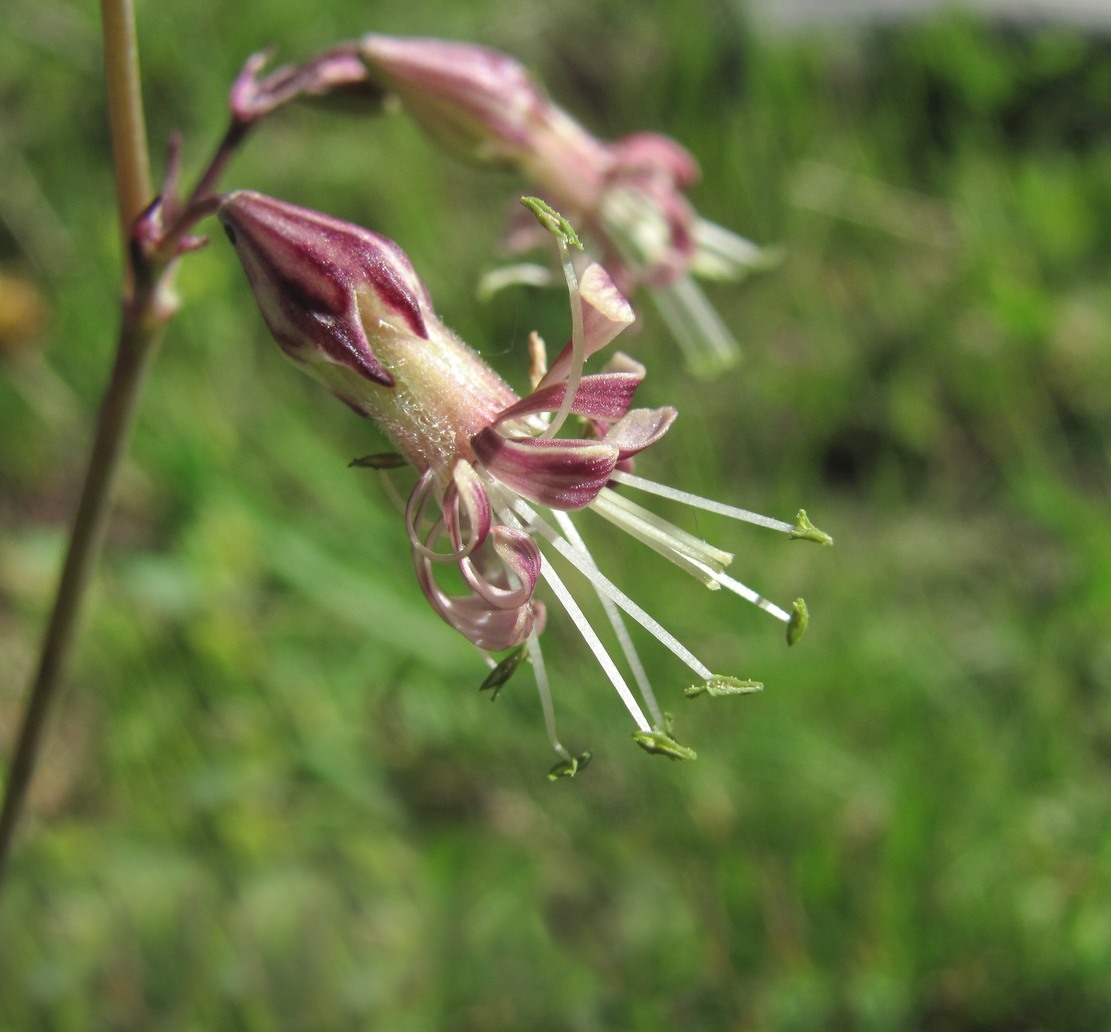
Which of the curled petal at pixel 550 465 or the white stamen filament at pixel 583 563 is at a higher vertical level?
the curled petal at pixel 550 465

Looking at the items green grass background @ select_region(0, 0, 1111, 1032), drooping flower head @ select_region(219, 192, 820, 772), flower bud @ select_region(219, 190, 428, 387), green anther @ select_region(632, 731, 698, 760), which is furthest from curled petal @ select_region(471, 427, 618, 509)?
green grass background @ select_region(0, 0, 1111, 1032)

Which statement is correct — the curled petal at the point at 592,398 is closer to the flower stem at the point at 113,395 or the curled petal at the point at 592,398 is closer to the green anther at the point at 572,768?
the green anther at the point at 572,768

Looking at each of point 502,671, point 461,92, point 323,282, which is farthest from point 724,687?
point 461,92

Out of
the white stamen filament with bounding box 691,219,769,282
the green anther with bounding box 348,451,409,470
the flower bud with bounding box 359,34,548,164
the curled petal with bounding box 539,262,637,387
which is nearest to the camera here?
the curled petal with bounding box 539,262,637,387

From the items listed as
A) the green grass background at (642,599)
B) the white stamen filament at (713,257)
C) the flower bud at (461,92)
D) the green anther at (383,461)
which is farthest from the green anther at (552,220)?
the green grass background at (642,599)

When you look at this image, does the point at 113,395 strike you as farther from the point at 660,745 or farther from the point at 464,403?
the point at 660,745

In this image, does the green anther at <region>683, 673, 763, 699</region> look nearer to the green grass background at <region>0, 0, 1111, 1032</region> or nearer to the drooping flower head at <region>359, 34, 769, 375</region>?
the drooping flower head at <region>359, 34, 769, 375</region>
